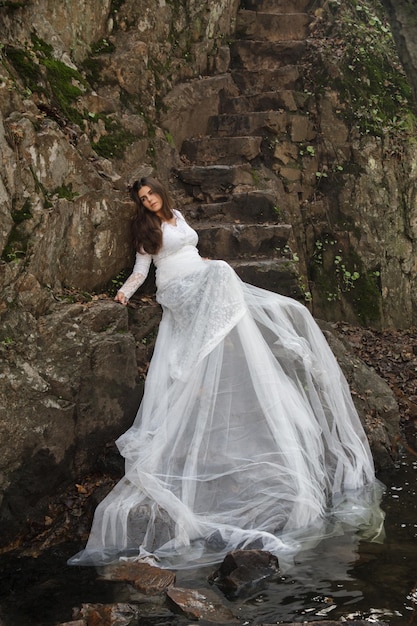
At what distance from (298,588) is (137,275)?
358cm

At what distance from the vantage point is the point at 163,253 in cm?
692

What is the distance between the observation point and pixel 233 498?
17.8ft

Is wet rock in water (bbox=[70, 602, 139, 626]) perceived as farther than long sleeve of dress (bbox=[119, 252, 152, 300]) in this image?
No

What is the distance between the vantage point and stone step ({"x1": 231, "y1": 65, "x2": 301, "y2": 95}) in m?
10.9

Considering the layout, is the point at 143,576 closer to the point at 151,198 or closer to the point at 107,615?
the point at 107,615

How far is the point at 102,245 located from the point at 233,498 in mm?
3008

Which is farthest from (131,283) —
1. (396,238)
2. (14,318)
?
(396,238)

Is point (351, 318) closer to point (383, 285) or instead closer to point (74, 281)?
point (383, 285)

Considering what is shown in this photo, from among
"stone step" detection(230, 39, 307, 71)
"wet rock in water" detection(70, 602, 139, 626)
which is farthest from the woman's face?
"stone step" detection(230, 39, 307, 71)

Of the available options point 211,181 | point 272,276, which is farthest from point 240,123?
point 272,276

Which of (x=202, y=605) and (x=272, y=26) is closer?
(x=202, y=605)

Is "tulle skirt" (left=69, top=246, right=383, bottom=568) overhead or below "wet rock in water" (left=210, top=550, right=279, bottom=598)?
overhead

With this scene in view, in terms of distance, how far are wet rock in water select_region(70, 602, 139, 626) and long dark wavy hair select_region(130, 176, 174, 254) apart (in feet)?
12.0

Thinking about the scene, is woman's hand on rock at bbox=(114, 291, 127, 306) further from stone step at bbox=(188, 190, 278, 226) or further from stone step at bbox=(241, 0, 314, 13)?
stone step at bbox=(241, 0, 314, 13)
